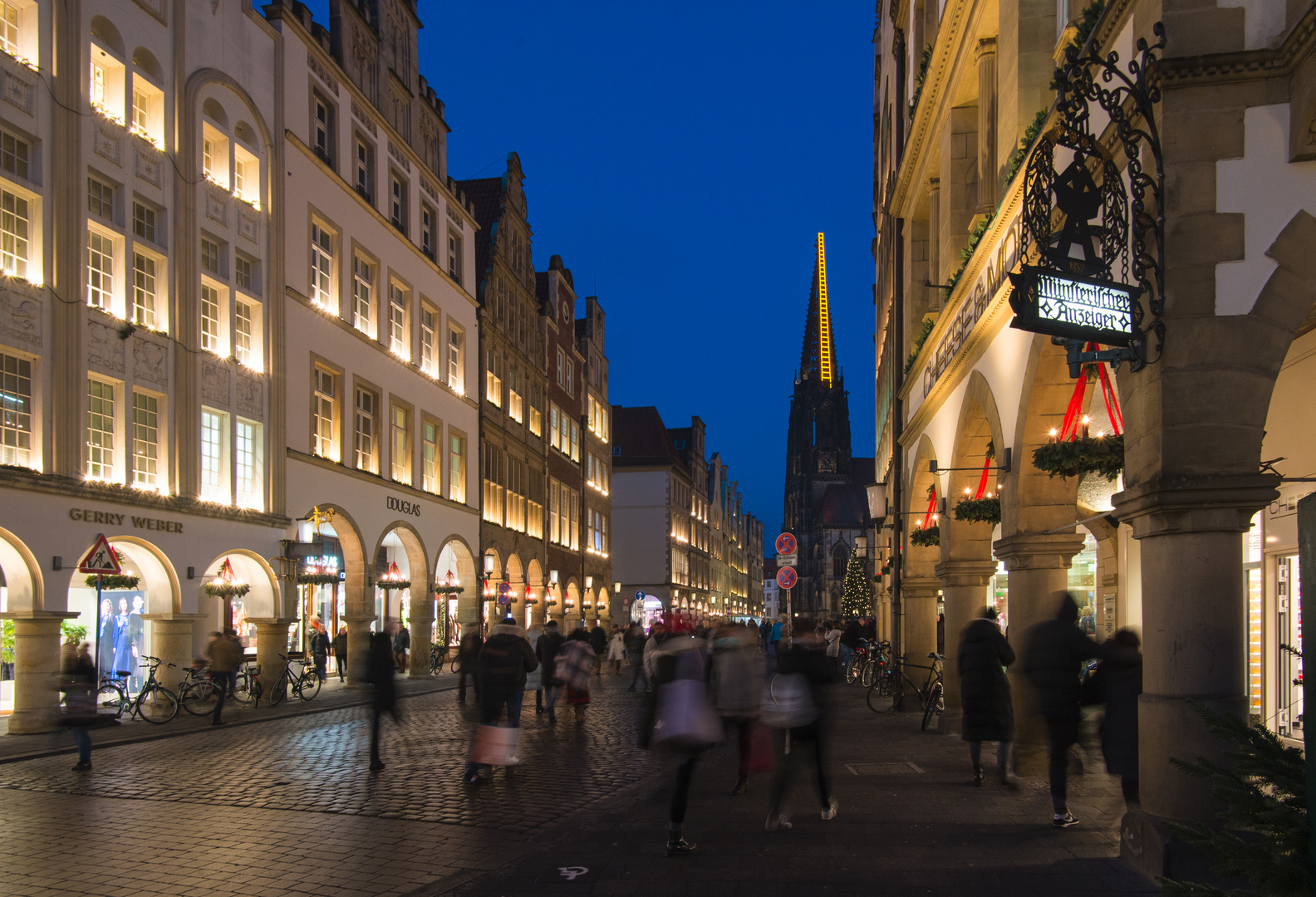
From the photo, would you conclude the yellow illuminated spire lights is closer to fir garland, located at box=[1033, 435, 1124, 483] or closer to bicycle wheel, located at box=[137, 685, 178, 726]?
bicycle wheel, located at box=[137, 685, 178, 726]

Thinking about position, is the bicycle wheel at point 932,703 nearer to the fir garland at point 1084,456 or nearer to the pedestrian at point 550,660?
the pedestrian at point 550,660

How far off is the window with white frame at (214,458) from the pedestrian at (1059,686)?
695 inches

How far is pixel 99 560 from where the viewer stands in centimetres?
1736

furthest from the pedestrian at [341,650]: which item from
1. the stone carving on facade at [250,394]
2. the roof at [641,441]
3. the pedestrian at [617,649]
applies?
the roof at [641,441]

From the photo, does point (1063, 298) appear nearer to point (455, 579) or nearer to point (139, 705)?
point (139, 705)

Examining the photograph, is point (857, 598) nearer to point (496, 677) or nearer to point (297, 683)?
point (297, 683)

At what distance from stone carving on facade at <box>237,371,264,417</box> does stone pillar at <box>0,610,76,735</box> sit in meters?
6.76

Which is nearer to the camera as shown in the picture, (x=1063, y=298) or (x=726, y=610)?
(x=1063, y=298)

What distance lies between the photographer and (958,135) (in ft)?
56.6

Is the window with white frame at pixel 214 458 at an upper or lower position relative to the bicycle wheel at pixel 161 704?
upper

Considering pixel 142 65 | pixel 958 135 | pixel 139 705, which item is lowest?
pixel 139 705

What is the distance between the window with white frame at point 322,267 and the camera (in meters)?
28.2

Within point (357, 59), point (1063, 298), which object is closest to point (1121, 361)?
point (1063, 298)

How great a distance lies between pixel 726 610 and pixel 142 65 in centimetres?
9457
